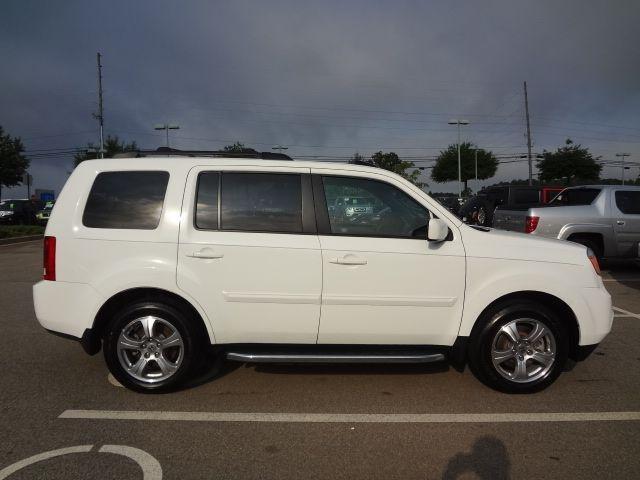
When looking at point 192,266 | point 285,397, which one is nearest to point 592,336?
point 285,397

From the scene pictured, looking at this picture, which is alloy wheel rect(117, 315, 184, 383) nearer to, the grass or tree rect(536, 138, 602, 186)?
the grass

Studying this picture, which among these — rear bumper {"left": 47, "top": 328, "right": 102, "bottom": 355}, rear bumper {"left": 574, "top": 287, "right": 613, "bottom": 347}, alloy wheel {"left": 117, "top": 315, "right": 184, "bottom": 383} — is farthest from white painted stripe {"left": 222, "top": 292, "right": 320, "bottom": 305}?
rear bumper {"left": 574, "top": 287, "right": 613, "bottom": 347}

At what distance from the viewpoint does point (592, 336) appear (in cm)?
399

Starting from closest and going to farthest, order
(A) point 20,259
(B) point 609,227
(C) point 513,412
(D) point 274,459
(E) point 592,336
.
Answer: (D) point 274,459
(C) point 513,412
(E) point 592,336
(B) point 609,227
(A) point 20,259

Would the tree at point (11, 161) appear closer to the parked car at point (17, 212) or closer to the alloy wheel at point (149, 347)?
the parked car at point (17, 212)

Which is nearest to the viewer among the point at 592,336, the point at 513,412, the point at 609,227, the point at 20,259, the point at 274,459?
the point at 274,459

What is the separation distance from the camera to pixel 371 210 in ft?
13.2

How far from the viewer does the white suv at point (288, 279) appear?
3.83 meters

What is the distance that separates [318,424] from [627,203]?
9.08 meters

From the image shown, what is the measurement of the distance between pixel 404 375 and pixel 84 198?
3.06 meters

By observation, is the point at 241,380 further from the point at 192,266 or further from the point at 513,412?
the point at 513,412

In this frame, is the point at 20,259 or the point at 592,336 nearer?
the point at 592,336

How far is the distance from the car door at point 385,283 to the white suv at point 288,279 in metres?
0.01

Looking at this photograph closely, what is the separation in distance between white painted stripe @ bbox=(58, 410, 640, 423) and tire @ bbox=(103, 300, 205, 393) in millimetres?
314
